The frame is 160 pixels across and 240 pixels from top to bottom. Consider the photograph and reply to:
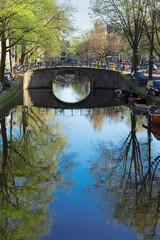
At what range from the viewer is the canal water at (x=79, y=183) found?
10.5 m

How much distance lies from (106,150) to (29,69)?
4262cm

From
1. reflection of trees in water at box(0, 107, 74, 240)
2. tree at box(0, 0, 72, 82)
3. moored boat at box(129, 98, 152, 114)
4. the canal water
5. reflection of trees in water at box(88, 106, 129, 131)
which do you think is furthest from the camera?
moored boat at box(129, 98, 152, 114)

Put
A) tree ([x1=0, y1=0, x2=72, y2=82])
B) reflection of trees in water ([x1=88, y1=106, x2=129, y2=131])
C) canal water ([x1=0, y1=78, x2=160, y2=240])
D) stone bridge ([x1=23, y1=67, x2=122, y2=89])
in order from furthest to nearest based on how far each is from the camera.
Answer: stone bridge ([x1=23, y1=67, x2=122, y2=89])
tree ([x1=0, y1=0, x2=72, y2=82])
reflection of trees in water ([x1=88, y1=106, x2=129, y2=131])
canal water ([x1=0, y1=78, x2=160, y2=240])

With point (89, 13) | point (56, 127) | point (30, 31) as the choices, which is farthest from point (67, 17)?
point (56, 127)

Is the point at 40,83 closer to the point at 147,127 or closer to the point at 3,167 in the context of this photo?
the point at 147,127

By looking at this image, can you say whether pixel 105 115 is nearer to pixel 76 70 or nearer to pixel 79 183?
pixel 79 183

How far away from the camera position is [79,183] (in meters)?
14.3

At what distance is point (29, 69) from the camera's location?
2368 inches

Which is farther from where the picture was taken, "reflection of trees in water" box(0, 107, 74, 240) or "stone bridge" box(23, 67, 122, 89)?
"stone bridge" box(23, 67, 122, 89)

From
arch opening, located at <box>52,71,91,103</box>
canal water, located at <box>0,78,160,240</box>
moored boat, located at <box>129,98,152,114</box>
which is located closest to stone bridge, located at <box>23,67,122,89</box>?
arch opening, located at <box>52,71,91,103</box>

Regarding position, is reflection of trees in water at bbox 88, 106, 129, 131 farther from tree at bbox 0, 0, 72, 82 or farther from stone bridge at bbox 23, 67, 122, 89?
stone bridge at bbox 23, 67, 122, 89

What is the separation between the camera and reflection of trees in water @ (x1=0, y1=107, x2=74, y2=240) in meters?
10.7

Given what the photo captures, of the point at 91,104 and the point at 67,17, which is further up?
the point at 67,17

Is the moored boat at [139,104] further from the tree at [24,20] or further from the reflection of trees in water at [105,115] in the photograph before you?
the tree at [24,20]
